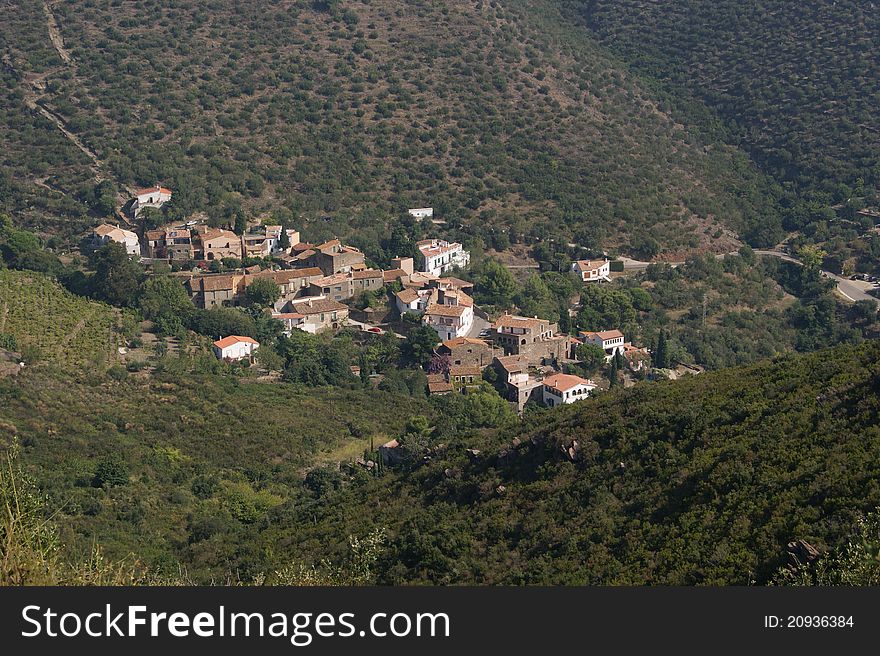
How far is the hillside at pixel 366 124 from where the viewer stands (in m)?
52.8

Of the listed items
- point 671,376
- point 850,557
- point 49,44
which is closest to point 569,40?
point 49,44

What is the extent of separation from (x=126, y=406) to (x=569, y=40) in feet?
159

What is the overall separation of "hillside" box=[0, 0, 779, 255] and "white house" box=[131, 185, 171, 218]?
4.03 ft

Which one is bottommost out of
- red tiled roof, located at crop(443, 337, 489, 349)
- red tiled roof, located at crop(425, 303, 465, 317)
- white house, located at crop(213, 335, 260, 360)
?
white house, located at crop(213, 335, 260, 360)

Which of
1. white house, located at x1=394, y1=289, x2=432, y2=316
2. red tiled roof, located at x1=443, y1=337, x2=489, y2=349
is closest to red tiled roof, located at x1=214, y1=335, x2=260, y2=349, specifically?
white house, located at x1=394, y1=289, x2=432, y2=316

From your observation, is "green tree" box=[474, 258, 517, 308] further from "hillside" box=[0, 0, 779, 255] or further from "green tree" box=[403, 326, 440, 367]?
"hillside" box=[0, 0, 779, 255]

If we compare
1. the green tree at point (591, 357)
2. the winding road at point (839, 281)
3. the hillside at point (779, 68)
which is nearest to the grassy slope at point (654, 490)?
the green tree at point (591, 357)

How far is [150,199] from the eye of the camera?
49188 mm

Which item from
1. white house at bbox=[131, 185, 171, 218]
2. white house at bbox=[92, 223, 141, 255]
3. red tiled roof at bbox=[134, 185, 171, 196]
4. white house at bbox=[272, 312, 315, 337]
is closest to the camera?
white house at bbox=[272, 312, 315, 337]

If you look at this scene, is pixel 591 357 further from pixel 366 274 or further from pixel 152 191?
pixel 152 191

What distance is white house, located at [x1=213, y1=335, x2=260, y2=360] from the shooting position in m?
38.2

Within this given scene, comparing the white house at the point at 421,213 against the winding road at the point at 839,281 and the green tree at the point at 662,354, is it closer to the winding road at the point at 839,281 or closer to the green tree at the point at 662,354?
the winding road at the point at 839,281

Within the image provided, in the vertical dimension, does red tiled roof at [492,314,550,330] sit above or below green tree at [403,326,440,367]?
above

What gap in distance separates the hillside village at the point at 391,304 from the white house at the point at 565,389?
3 centimetres
